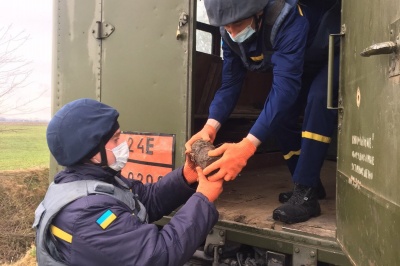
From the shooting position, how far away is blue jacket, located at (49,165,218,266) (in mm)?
1839

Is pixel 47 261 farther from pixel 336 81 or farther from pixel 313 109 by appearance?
pixel 336 81

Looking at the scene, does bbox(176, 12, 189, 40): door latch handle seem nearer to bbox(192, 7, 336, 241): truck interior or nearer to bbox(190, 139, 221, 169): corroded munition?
bbox(192, 7, 336, 241): truck interior

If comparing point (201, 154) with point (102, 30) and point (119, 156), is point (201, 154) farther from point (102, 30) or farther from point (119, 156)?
point (102, 30)

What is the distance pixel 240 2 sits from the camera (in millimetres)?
2492

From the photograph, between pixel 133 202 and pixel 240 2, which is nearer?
pixel 133 202

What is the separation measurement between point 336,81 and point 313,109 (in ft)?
0.86

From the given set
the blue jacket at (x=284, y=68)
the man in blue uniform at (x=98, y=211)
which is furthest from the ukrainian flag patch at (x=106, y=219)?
the blue jacket at (x=284, y=68)

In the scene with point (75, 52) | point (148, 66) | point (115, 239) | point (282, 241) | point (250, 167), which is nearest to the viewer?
point (115, 239)

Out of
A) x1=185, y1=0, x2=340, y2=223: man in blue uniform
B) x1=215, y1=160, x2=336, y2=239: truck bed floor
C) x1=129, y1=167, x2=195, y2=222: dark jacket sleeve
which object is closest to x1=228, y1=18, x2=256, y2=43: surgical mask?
x1=185, y1=0, x2=340, y2=223: man in blue uniform

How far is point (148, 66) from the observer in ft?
10.8

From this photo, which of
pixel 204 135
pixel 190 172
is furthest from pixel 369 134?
pixel 204 135

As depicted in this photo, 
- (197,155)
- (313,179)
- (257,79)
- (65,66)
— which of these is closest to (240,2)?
(197,155)

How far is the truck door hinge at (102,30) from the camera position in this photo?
3.51 metres

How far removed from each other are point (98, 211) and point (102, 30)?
81.3 inches
